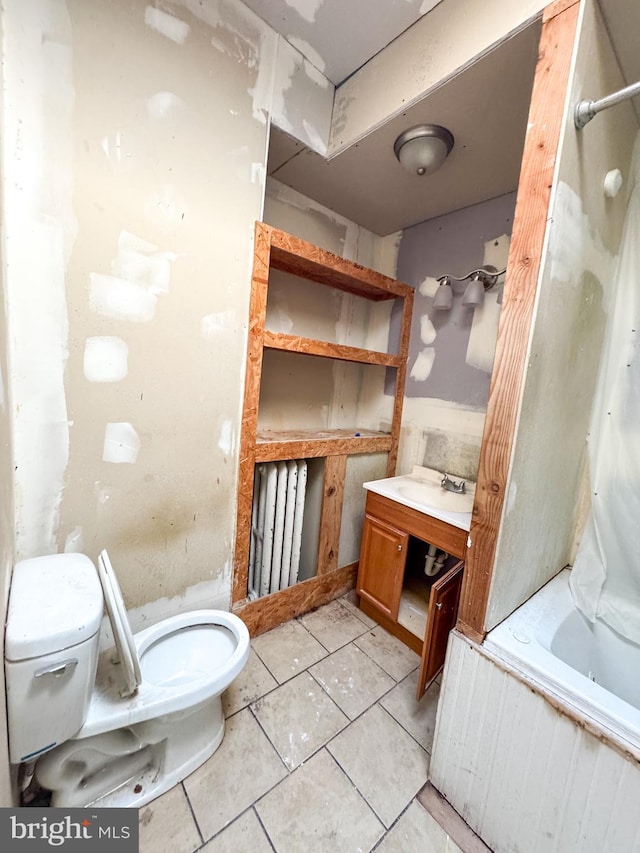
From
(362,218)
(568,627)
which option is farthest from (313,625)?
(362,218)

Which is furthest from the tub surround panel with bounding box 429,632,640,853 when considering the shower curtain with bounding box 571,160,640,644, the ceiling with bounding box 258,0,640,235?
the ceiling with bounding box 258,0,640,235

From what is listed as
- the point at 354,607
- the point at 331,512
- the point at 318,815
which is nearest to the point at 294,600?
the point at 354,607

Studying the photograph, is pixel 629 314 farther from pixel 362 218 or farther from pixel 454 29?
pixel 362 218

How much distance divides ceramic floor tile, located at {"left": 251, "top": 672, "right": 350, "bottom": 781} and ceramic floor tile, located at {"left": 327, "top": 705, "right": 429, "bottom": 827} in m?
0.06

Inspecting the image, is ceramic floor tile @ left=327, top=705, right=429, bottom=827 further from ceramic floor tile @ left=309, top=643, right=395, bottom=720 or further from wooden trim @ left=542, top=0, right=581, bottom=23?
wooden trim @ left=542, top=0, right=581, bottom=23

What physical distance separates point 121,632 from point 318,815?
Result: 82cm

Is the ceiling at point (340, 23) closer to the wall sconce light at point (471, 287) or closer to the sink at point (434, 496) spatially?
the wall sconce light at point (471, 287)

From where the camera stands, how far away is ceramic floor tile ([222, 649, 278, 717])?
1312 mm

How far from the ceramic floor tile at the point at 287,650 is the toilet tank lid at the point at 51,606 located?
0.96 m

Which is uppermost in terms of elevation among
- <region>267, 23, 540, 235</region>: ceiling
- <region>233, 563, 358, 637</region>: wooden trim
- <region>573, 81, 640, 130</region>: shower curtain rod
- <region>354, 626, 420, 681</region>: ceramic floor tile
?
<region>267, 23, 540, 235</region>: ceiling

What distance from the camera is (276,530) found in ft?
5.67

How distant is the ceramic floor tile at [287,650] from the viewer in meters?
1.49

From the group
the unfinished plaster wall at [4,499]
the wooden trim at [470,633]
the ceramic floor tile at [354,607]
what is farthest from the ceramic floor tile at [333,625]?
the unfinished plaster wall at [4,499]

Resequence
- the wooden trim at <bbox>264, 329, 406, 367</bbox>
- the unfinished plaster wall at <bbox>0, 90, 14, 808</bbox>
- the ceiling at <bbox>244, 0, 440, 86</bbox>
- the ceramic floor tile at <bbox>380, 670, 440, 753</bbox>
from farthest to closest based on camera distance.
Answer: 1. the wooden trim at <bbox>264, 329, 406, 367</bbox>
2. the ceramic floor tile at <bbox>380, 670, 440, 753</bbox>
3. the ceiling at <bbox>244, 0, 440, 86</bbox>
4. the unfinished plaster wall at <bbox>0, 90, 14, 808</bbox>
